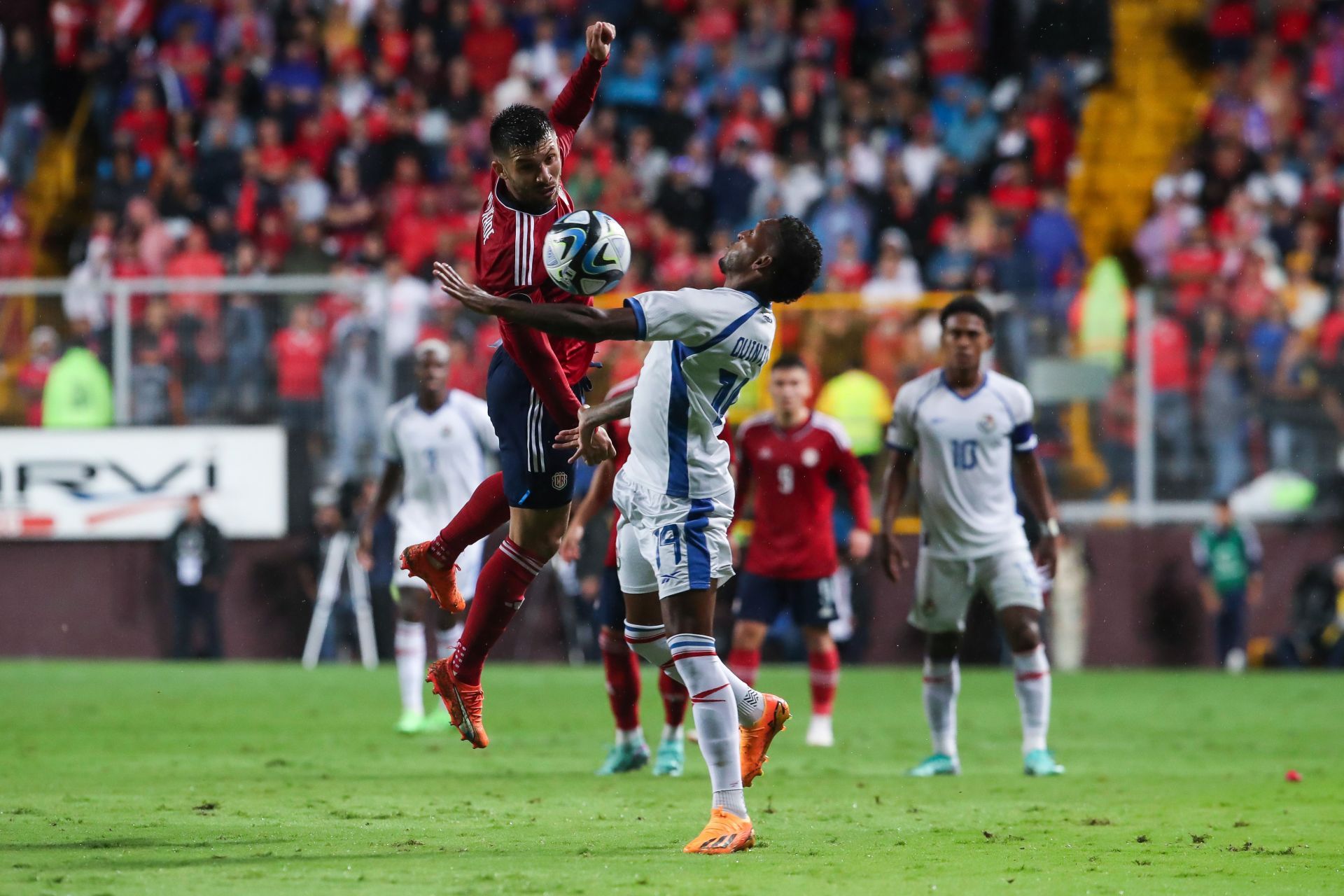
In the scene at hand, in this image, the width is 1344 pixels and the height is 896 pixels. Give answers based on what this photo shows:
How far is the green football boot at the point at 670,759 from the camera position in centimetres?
991

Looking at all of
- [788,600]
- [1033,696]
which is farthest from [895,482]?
[788,600]

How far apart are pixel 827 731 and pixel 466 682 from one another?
15.4 ft

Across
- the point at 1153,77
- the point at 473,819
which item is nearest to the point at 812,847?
the point at 473,819

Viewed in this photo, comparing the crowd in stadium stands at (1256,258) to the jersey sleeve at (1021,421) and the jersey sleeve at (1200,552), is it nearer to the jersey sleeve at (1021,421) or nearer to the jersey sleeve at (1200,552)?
the jersey sleeve at (1200,552)

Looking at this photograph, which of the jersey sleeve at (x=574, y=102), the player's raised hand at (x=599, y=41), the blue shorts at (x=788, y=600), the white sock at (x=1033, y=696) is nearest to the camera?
the player's raised hand at (x=599, y=41)

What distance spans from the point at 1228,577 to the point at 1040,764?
8511 mm

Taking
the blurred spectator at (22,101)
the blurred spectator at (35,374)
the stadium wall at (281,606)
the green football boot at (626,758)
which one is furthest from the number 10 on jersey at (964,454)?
the blurred spectator at (22,101)

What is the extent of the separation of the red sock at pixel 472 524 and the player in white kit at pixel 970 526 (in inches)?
117

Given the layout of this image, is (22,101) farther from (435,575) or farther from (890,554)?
(435,575)

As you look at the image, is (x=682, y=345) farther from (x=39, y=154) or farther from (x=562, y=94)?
(x=39, y=154)

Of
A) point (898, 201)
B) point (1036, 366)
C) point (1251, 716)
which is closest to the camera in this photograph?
point (1251, 716)

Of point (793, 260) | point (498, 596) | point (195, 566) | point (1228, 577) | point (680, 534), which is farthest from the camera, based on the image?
point (195, 566)

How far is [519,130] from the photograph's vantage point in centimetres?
734

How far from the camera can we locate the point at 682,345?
685 cm
